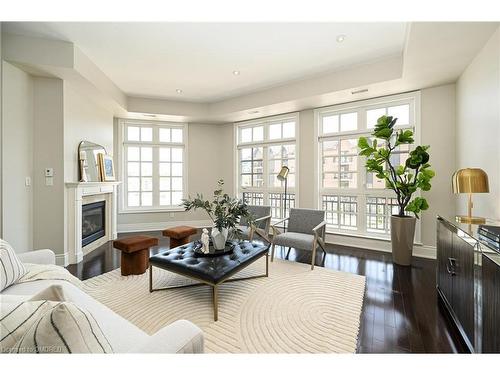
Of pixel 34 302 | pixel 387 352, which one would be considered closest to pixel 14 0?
pixel 34 302

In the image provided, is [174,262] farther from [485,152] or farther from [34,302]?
[485,152]

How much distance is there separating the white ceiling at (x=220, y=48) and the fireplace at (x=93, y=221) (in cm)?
235

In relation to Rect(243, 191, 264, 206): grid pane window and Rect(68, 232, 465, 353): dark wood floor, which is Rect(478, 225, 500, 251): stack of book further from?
Rect(243, 191, 264, 206): grid pane window

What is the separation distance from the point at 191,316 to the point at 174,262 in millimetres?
519

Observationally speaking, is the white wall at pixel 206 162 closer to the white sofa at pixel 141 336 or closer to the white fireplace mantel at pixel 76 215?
the white fireplace mantel at pixel 76 215

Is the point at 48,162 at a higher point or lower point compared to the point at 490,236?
higher

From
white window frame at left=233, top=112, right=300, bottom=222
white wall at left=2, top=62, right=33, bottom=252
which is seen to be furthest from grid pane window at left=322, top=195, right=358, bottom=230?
white wall at left=2, top=62, right=33, bottom=252

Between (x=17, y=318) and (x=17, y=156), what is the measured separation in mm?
3152

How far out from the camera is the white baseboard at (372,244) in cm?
360

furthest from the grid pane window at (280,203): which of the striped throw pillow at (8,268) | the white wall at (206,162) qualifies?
the striped throw pillow at (8,268)

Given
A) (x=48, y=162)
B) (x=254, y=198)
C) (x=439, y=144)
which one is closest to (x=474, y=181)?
(x=439, y=144)

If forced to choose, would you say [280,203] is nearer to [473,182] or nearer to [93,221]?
[473,182]

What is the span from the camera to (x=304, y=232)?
372cm

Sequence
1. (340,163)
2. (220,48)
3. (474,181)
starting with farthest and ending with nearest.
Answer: (340,163) → (220,48) → (474,181)
